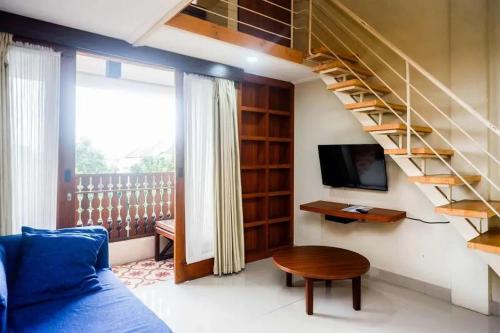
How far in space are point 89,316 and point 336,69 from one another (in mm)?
2943

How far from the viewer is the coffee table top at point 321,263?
8.54 feet

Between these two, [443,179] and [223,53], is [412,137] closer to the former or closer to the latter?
[443,179]

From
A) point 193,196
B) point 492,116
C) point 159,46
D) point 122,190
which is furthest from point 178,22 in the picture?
point 492,116

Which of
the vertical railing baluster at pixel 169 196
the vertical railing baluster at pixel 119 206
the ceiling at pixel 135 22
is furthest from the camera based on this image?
the vertical railing baluster at pixel 169 196

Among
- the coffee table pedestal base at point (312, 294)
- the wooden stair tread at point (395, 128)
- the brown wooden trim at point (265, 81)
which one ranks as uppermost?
the brown wooden trim at point (265, 81)

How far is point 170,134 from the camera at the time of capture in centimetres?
506

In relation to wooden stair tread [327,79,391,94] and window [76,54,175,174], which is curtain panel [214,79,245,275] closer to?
window [76,54,175,174]

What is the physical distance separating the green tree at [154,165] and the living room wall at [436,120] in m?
2.07

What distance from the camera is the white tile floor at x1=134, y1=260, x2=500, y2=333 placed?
2418mm

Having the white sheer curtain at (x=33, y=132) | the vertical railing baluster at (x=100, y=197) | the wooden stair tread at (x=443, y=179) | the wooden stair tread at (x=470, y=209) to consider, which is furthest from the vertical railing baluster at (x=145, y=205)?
the wooden stair tread at (x=470, y=209)

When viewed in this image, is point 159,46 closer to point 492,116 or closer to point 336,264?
point 336,264

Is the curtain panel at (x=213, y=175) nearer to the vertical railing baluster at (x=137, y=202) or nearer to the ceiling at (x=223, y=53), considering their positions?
the ceiling at (x=223, y=53)

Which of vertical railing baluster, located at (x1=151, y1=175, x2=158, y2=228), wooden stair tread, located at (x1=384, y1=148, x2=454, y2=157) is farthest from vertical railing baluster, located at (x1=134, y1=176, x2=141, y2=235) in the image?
wooden stair tread, located at (x1=384, y1=148, x2=454, y2=157)

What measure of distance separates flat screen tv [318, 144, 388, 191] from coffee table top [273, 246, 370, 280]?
0.86m
